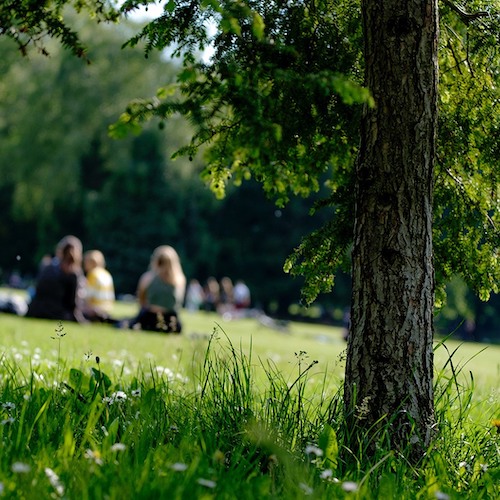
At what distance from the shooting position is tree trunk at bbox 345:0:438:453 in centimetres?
365

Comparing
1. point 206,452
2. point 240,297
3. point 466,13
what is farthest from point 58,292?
point 240,297

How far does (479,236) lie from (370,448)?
153 centimetres

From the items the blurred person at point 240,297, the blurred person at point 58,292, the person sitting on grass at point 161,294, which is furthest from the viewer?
the blurred person at point 240,297

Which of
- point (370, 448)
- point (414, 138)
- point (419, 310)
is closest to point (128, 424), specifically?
point (370, 448)

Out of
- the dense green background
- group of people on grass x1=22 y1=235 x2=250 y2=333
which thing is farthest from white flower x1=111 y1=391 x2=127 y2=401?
the dense green background

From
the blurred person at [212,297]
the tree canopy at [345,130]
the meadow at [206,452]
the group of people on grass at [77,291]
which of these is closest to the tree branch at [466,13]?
the tree canopy at [345,130]

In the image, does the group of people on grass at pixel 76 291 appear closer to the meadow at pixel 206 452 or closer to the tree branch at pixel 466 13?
the meadow at pixel 206 452

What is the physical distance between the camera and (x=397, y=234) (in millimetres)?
3652

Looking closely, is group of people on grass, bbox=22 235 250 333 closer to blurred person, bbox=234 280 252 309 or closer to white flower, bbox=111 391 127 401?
white flower, bbox=111 391 127 401

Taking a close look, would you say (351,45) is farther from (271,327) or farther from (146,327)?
(271,327)

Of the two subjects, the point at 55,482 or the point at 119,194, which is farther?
the point at 119,194

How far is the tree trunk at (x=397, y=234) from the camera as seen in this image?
3.65m

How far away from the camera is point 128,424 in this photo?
3504mm

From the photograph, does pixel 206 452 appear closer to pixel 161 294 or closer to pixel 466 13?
pixel 466 13
